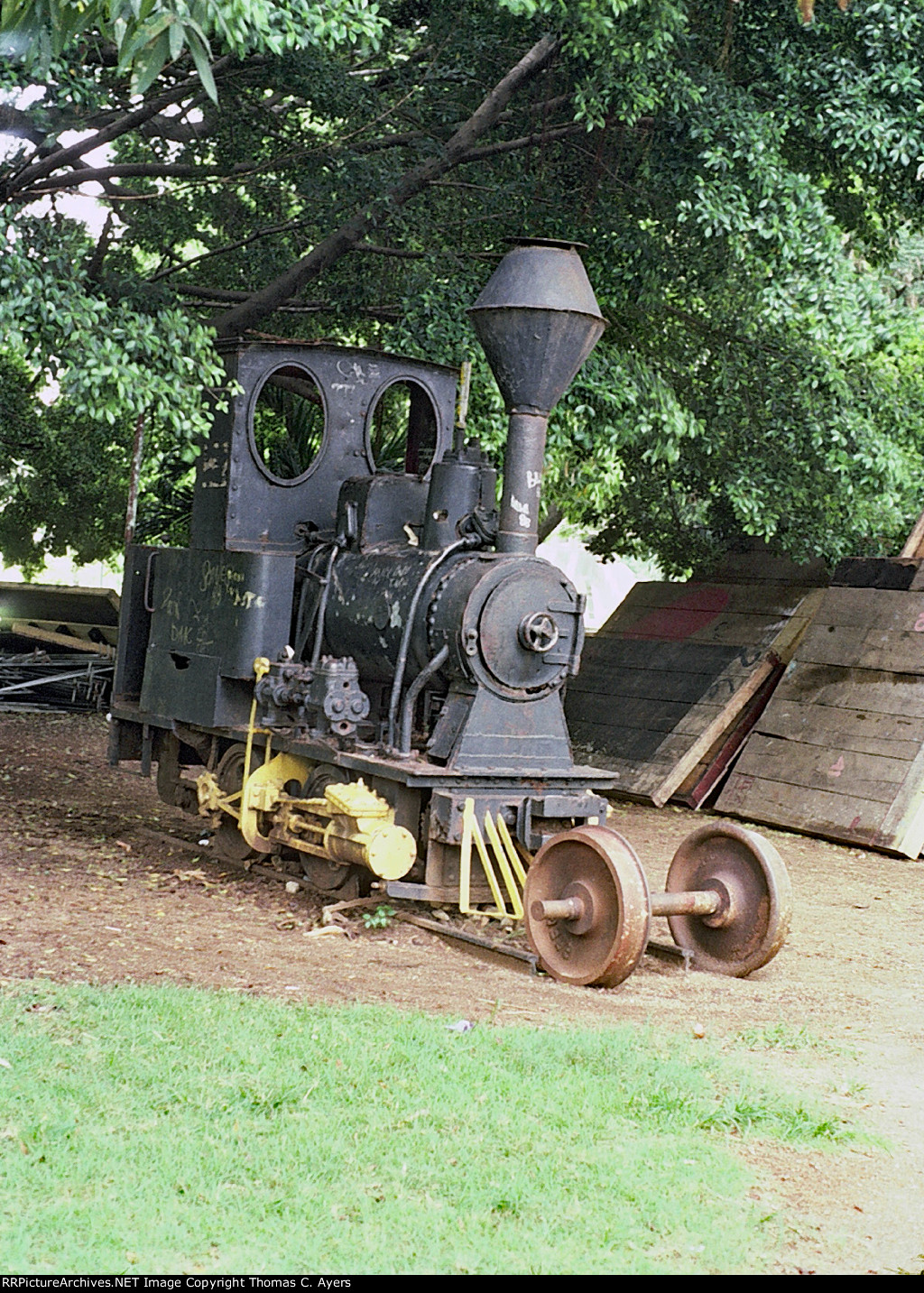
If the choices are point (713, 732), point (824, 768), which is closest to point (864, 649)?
point (824, 768)

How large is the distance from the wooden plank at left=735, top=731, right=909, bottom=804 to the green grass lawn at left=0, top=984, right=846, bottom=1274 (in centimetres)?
617

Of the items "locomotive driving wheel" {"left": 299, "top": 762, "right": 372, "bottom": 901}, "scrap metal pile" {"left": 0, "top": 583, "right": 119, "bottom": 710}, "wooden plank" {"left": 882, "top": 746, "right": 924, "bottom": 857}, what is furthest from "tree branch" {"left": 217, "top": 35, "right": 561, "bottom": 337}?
"scrap metal pile" {"left": 0, "top": 583, "right": 119, "bottom": 710}

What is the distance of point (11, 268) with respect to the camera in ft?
24.5

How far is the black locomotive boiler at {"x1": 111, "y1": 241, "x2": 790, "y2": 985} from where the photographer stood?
6.42 metres

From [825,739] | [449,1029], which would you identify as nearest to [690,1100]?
[449,1029]

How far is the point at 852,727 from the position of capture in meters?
11.4

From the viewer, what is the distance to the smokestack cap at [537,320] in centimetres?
708

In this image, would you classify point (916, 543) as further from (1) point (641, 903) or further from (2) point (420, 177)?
(1) point (641, 903)

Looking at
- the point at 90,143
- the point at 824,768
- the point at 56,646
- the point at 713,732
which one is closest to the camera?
the point at 90,143

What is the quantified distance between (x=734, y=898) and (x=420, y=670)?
80.5 inches

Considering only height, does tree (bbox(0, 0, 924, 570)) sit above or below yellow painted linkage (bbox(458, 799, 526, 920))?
above

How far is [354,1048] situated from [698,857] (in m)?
2.52

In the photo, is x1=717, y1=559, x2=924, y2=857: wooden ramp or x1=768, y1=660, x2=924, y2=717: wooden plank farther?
x1=768, y1=660, x2=924, y2=717: wooden plank

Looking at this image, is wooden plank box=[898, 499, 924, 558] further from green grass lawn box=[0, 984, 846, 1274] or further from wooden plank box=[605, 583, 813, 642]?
green grass lawn box=[0, 984, 846, 1274]
